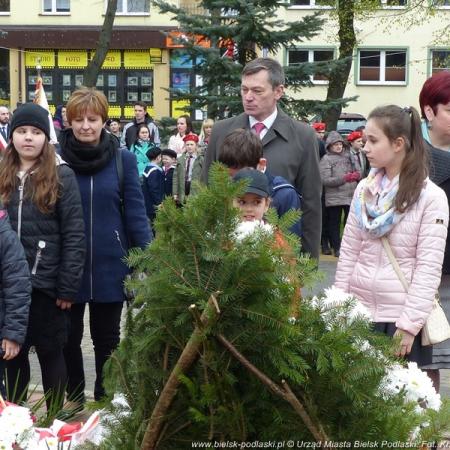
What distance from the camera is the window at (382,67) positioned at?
43.7 meters

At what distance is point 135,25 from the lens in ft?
137

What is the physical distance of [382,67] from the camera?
43938 millimetres

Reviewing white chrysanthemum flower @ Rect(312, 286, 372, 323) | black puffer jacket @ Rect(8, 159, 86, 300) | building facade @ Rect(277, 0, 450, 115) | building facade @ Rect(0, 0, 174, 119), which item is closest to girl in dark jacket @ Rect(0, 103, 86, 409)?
black puffer jacket @ Rect(8, 159, 86, 300)

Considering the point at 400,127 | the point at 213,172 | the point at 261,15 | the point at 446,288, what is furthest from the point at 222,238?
the point at 261,15

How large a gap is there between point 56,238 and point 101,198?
1.61 ft

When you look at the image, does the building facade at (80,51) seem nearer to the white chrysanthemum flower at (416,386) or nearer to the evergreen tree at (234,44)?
the evergreen tree at (234,44)

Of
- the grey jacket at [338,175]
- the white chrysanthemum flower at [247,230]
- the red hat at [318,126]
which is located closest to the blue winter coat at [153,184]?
the grey jacket at [338,175]

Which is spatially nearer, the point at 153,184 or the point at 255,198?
the point at 255,198

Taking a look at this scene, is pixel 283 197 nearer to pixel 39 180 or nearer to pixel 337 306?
pixel 39 180

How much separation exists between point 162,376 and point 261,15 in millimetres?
13684

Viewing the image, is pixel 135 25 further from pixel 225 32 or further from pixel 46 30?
pixel 225 32

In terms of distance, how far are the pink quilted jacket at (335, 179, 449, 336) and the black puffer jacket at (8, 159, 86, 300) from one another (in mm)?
1619

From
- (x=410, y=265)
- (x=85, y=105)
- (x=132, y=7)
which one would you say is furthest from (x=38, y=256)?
(x=132, y=7)

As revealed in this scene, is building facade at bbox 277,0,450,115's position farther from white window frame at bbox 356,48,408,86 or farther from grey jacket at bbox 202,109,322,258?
grey jacket at bbox 202,109,322,258
